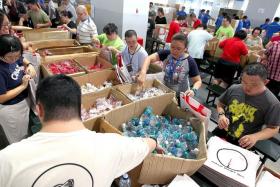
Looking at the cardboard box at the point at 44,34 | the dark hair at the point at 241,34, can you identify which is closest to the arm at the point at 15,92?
the cardboard box at the point at 44,34

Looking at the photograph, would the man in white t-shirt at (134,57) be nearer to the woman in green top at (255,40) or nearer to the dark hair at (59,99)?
the dark hair at (59,99)

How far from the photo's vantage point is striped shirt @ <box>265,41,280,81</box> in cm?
380

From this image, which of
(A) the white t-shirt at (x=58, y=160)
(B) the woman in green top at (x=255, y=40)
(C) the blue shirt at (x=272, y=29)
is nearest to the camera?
(A) the white t-shirt at (x=58, y=160)

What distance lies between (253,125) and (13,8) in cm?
570

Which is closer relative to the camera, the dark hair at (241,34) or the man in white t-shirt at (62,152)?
the man in white t-shirt at (62,152)

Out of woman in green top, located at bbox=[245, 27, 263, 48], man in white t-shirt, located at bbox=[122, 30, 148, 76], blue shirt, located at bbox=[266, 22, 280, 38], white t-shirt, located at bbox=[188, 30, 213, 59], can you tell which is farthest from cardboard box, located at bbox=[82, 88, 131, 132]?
blue shirt, located at bbox=[266, 22, 280, 38]

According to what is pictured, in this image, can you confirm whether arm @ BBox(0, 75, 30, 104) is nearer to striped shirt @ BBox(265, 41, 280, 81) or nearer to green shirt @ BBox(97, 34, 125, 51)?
green shirt @ BBox(97, 34, 125, 51)

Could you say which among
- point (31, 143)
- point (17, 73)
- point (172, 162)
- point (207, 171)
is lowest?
point (207, 171)

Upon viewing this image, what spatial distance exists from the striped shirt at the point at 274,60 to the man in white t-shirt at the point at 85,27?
3.01 m

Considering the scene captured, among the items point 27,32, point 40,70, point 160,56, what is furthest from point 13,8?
point 160,56

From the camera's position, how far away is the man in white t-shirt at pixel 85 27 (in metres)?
3.58

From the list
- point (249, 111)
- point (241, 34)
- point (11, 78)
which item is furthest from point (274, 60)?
point (11, 78)

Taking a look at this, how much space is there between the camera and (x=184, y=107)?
6.52 feet

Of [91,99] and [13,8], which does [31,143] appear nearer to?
[91,99]
